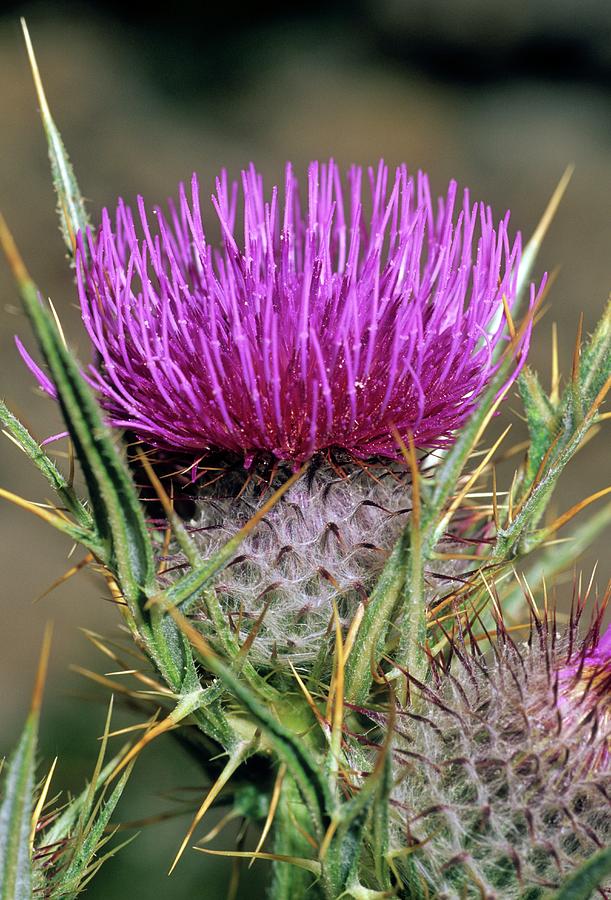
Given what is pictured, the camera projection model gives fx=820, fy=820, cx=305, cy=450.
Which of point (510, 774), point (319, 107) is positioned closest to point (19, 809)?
point (510, 774)

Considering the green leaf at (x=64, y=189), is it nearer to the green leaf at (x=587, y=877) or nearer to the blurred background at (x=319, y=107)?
the green leaf at (x=587, y=877)

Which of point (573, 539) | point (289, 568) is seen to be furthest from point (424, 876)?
point (573, 539)

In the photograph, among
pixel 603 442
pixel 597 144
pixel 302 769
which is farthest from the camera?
pixel 597 144

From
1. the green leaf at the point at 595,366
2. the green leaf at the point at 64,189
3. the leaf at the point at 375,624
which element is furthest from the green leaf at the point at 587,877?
the green leaf at the point at 64,189

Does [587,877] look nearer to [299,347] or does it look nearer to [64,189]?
[299,347]

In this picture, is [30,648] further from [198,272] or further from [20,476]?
[198,272]

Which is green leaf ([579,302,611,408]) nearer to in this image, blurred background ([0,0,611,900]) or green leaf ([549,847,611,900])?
green leaf ([549,847,611,900])
